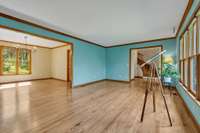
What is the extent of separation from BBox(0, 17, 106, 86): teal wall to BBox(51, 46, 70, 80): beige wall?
1.98 m

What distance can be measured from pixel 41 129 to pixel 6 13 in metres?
3.23

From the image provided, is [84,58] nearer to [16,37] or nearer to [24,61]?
[16,37]

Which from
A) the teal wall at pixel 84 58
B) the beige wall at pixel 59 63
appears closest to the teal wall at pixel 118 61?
the teal wall at pixel 84 58

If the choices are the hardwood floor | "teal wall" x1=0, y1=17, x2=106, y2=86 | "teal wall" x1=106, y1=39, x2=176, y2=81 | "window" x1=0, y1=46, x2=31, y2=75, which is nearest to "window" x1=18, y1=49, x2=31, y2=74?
"window" x1=0, y1=46, x2=31, y2=75

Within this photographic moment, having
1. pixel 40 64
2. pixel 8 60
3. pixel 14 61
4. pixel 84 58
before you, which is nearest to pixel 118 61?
pixel 84 58

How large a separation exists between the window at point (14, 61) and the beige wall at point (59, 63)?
1676 millimetres

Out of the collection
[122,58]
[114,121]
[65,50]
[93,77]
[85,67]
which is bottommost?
[114,121]

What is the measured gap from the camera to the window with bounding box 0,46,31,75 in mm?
5965

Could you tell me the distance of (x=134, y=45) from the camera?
6070 mm

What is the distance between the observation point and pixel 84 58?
5652 millimetres

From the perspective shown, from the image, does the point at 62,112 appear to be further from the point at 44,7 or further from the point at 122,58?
the point at 122,58

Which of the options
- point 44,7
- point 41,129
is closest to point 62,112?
point 41,129

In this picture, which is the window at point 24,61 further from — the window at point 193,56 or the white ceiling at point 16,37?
the window at point 193,56

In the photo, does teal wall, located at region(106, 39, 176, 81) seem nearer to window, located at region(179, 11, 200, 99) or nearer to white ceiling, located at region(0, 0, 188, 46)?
white ceiling, located at region(0, 0, 188, 46)
